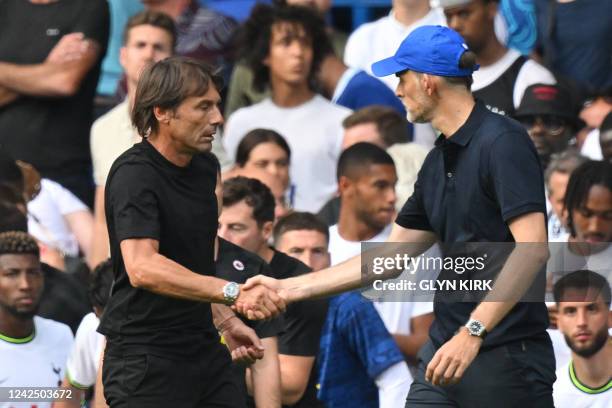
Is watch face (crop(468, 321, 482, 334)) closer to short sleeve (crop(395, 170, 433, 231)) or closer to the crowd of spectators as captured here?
short sleeve (crop(395, 170, 433, 231))

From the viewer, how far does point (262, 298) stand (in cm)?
679

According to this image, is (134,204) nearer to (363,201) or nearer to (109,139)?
(363,201)

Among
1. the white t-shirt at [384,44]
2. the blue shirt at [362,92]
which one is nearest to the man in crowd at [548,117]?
the white t-shirt at [384,44]

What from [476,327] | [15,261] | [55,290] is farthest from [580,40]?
[476,327]

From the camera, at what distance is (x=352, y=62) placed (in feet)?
36.2

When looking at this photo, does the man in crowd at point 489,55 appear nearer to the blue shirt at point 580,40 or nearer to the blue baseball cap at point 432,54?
the blue shirt at point 580,40

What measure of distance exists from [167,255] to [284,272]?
1.51m

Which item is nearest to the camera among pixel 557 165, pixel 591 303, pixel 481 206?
pixel 481 206

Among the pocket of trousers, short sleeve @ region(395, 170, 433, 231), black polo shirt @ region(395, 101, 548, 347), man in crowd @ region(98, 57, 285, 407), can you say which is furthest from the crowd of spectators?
the pocket of trousers

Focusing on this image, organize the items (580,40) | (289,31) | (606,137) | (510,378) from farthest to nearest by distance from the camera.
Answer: (580,40) → (289,31) → (606,137) → (510,378)

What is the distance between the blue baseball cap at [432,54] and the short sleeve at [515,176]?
39 cm

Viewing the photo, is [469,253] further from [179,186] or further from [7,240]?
[7,240]

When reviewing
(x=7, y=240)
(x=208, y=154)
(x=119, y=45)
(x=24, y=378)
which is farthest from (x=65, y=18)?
(x=208, y=154)

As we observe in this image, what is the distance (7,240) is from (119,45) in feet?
12.0
